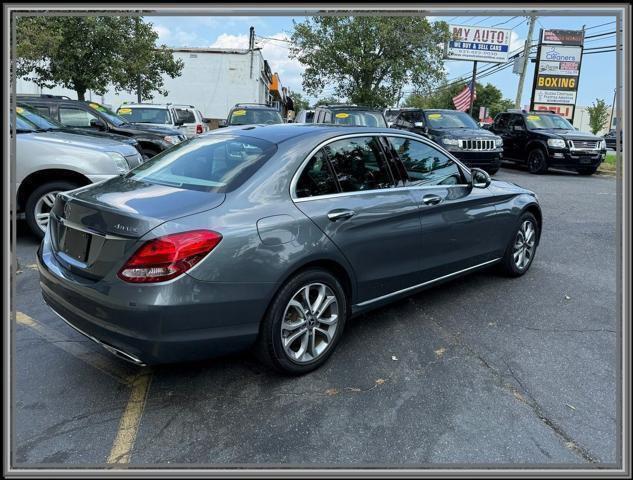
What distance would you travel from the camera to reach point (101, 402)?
118 inches

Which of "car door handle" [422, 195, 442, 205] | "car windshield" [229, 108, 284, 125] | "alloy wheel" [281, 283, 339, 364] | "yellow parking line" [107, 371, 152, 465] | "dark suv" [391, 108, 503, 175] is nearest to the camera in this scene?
"yellow parking line" [107, 371, 152, 465]

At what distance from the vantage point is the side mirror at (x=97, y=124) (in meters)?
10.1

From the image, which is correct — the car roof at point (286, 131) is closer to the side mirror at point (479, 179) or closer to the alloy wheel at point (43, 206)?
the side mirror at point (479, 179)

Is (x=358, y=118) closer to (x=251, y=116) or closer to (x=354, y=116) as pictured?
(x=354, y=116)

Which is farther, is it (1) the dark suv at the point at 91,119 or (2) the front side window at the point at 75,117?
(2) the front side window at the point at 75,117

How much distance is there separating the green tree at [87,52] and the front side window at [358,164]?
14.6m

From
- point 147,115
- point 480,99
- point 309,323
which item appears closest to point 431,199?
point 309,323

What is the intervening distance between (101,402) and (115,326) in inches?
24.1

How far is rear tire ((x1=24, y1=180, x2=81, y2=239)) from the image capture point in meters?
6.02

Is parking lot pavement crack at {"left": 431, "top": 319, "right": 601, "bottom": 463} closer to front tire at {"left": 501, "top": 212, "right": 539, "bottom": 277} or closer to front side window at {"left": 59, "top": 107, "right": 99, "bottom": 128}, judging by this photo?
front tire at {"left": 501, "top": 212, "right": 539, "bottom": 277}

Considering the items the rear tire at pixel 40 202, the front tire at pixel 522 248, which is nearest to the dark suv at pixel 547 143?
the front tire at pixel 522 248

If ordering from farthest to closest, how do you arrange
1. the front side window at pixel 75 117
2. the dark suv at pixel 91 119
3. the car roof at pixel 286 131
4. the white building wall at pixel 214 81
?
the white building wall at pixel 214 81, the front side window at pixel 75 117, the dark suv at pixel 91 119, the car roof at pixel 286 131

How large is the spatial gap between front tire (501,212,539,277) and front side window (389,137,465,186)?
108cm

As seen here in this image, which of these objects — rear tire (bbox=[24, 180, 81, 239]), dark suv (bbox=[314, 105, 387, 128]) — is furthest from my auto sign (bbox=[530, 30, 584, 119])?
rear tire (bbox=[24, 180, 81, 239])
